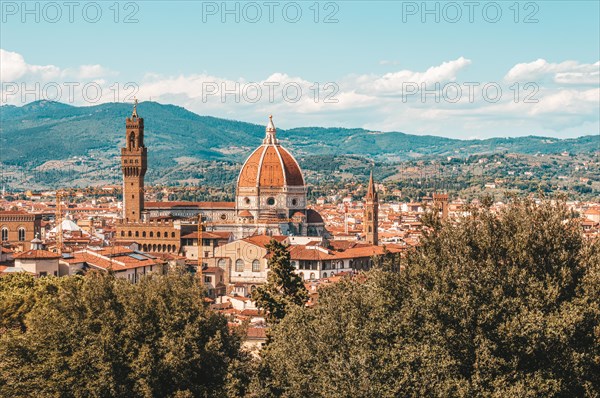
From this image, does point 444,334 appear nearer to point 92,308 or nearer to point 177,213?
point 92,308

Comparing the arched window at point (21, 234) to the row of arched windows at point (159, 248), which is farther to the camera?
the arched window at point (21, 234)

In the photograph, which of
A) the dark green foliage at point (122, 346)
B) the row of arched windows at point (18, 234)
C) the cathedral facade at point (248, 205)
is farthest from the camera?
the cathedral facade at point (248, 205)

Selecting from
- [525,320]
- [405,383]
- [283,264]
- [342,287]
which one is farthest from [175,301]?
[283,264]

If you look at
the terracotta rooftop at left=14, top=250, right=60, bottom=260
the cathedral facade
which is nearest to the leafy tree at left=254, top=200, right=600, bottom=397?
the terracotta rooftop at left=14, top=250, right=60, bottom=260

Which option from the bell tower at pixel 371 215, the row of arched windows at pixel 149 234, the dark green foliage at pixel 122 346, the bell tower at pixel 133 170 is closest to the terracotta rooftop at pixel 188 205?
the bell tower at pixel 133 170

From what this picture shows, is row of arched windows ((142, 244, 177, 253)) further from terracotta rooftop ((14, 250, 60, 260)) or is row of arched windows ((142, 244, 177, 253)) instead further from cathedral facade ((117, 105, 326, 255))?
terracotta rooftop ((14, 250, 60, 260))

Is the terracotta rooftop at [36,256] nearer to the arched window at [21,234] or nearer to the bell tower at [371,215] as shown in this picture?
the arched window at [21,234]
